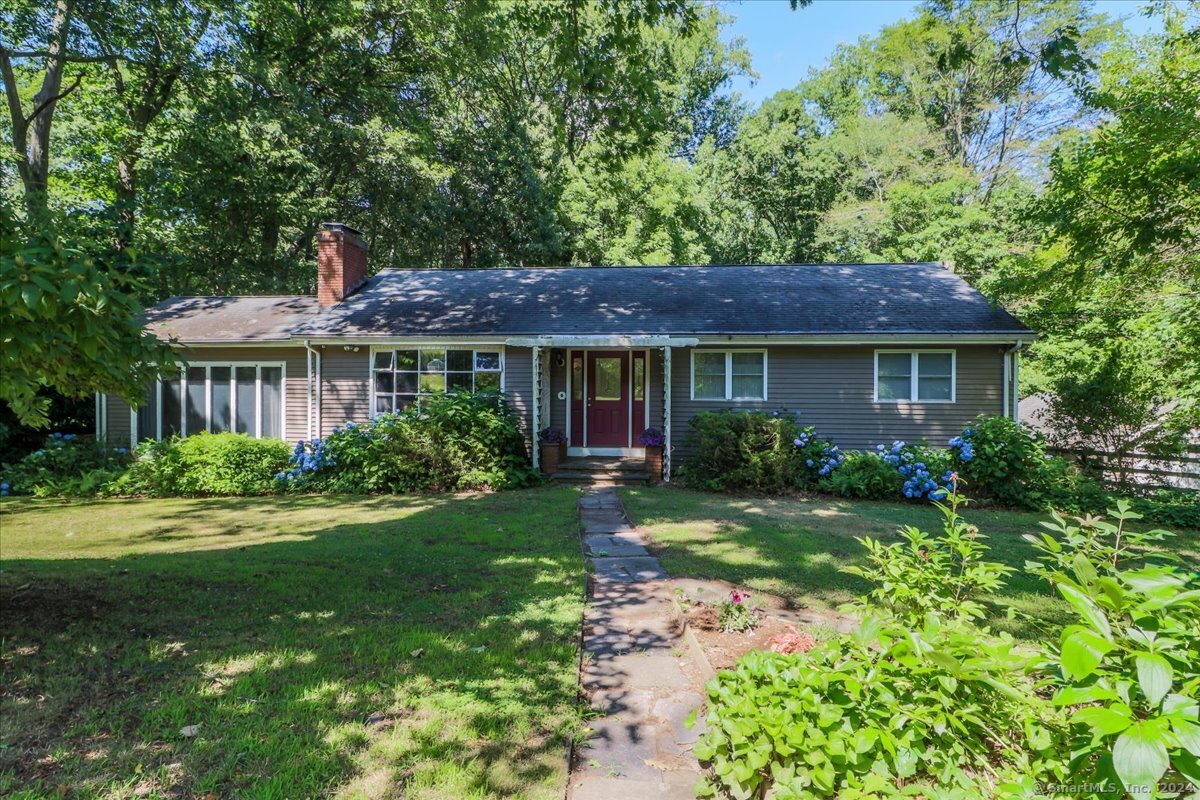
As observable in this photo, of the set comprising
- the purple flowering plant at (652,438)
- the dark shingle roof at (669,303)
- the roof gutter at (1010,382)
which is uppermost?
the dark shingle roof at (669,303)

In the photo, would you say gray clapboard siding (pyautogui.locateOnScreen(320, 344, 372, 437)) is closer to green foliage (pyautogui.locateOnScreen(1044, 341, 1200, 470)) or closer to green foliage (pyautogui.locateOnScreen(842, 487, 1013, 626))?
green foliage (pyautogui.locateOnScreen(842, 487, 1013, 626))

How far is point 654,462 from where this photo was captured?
433 inches

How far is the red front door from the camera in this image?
12164mm

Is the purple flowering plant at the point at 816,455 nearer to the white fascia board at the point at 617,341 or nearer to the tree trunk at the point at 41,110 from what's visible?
the white fascia board at the point at 617,341

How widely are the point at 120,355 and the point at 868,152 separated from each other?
84.5ft

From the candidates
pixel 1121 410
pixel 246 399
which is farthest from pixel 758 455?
pixel 246 399

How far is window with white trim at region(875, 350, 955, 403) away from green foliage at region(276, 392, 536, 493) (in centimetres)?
723

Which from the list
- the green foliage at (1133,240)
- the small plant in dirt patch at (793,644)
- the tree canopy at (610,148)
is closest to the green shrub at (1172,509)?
the green foliage at (1133,240)

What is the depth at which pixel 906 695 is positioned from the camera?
6.15 feet

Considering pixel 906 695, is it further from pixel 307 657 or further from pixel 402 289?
pixel 402 289

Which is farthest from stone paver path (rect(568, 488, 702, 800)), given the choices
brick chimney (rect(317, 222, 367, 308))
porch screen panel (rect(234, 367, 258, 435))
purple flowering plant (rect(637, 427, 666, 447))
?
brick chimney (rect(317, 222, 367, 308))

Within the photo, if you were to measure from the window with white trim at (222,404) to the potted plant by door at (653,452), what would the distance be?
310 inches

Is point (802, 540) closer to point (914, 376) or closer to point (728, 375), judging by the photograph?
point (728, 375)

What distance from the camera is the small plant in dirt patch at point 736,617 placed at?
3.67 m
